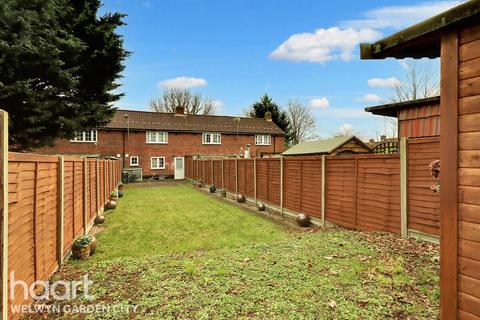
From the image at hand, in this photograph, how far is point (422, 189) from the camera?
5.70 metres

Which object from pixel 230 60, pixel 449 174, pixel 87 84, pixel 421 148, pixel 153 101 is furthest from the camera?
pixel 153 101

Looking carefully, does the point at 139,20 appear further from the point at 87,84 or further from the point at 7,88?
the point at 7,88

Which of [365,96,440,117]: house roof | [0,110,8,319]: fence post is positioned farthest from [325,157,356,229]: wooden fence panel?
[0,110,8,319]: fence post

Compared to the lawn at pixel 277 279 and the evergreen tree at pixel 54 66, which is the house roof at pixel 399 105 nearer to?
the lawn at pixel 277 279

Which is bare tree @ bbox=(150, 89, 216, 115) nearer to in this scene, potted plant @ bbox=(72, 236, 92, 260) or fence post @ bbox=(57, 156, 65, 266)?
potted plant @ bbox=(72, 236, 92, 260)

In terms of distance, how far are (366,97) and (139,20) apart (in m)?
23.6

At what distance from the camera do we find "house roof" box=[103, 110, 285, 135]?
31203 mm

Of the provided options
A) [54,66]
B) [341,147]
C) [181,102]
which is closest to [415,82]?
[341,147]

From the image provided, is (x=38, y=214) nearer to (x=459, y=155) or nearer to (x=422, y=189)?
(x=459, y=155)

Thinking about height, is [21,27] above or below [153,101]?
below

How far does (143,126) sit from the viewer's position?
103ft

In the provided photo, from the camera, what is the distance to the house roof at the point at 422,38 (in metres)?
2.27

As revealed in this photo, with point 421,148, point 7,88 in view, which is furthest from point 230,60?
point 421,148

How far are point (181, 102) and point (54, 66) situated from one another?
42.5 meters
